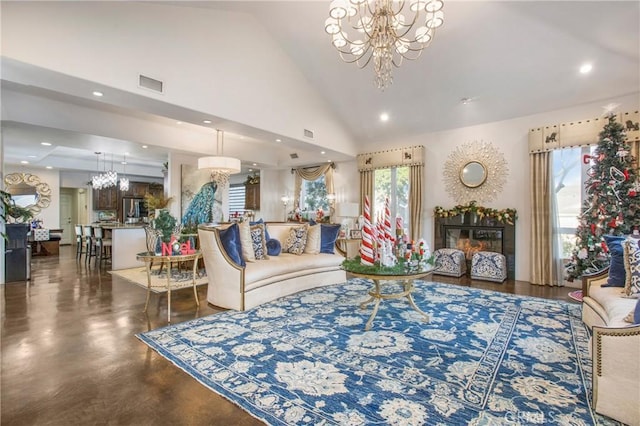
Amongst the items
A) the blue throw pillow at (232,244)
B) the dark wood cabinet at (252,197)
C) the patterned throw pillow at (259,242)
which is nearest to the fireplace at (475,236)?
the patterned throw pillow at (259,242)

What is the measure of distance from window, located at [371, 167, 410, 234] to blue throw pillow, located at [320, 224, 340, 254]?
195 centimetres

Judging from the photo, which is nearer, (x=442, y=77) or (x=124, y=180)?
(x=442, y=77)

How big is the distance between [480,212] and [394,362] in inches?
174

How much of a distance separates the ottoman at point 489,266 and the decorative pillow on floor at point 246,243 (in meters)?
4.06

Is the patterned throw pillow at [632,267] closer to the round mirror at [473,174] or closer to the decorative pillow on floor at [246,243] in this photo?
the round mirror at [473,174]

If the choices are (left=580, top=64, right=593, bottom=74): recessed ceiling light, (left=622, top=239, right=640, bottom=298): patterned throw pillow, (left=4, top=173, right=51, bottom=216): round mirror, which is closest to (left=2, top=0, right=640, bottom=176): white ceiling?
(left=580, top=64, right=593, bottom=74): recessed ceiling light

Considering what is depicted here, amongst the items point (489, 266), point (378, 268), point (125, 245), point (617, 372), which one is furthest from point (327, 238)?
point (125, 245)

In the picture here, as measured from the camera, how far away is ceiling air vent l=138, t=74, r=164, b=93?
371cm

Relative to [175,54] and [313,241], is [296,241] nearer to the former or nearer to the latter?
[313,241]

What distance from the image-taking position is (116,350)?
2686 mm

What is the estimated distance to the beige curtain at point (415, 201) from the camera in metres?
6.73

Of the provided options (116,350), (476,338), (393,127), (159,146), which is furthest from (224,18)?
(476,338)

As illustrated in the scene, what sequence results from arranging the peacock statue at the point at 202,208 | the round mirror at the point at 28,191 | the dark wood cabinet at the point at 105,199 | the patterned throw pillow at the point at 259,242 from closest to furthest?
the patterned throw pillow at the point at 259,242 → the peacock statue at the point at 202,208 → the round mirror at the point at 28,191 → the dark wood cabinet at the point at 105,199

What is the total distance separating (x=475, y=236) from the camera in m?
6.19
